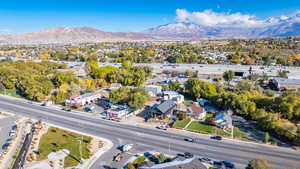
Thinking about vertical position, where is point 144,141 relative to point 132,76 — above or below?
below

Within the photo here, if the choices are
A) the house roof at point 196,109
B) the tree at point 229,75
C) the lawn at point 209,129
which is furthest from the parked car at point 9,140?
the tree at point 229,75

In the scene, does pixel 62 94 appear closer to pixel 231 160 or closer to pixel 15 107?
pixel 15 107

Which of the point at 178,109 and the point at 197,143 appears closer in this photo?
the point at 197,143

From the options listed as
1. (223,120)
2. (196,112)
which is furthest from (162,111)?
(223,120)

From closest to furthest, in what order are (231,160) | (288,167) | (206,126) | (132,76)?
(288,167), (231,160), (206,126), (132,76)

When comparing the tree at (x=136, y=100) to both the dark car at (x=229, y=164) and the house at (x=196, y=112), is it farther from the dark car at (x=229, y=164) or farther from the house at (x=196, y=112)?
A: the dark car at (x=229, y=164)

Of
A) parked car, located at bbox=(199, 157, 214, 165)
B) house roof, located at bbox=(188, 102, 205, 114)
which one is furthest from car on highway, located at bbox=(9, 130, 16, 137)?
house roof, located at bbox=(188, 102, 205, 114)

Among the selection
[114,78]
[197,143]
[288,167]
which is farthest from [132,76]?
[288,167]
